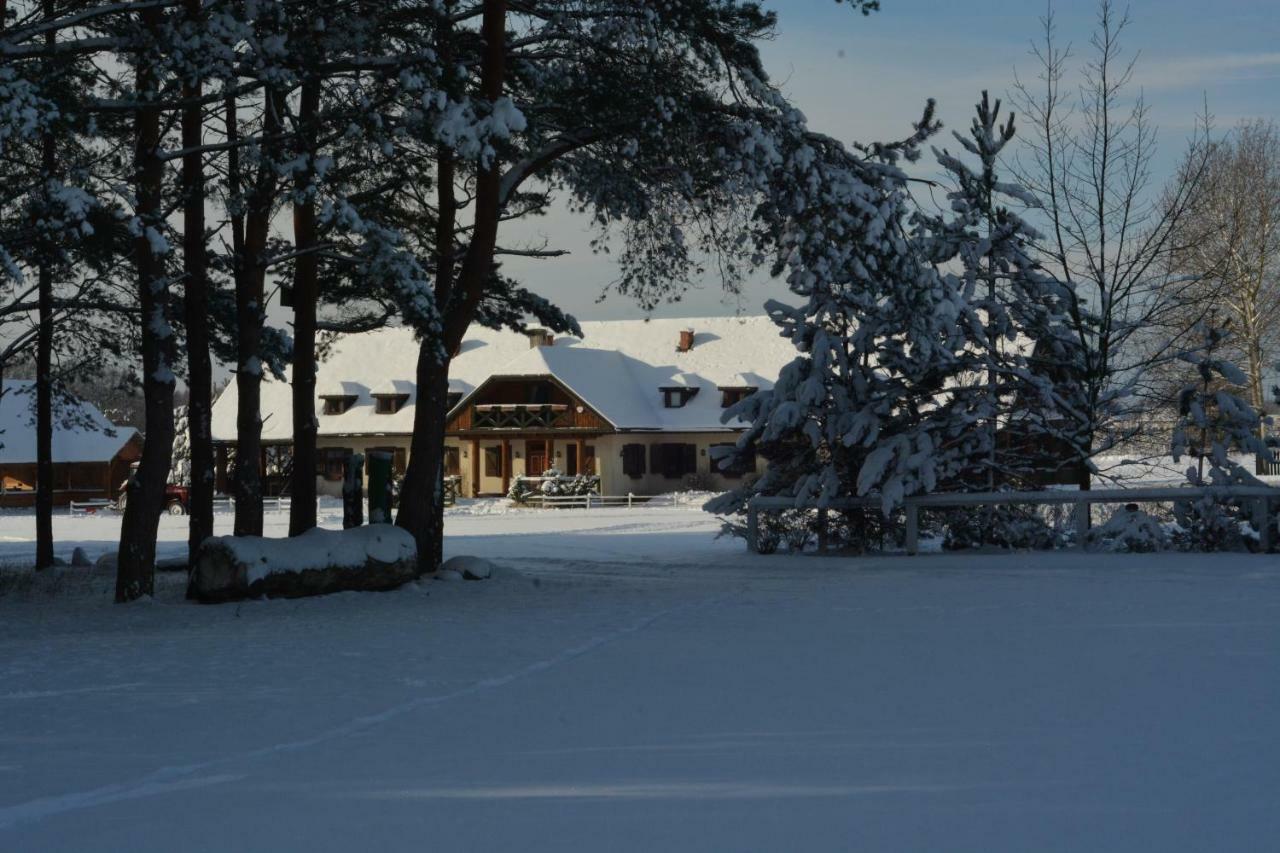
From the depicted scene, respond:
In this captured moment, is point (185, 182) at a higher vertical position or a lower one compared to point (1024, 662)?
higher

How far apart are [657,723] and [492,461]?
4850 cm

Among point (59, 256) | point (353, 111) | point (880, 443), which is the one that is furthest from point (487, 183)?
point (880, 443)

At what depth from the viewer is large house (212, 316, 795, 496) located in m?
53.0

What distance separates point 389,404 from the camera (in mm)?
57281

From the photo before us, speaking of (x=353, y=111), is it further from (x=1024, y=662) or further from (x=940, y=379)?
(x=940, y=379)

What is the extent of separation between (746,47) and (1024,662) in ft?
29.7

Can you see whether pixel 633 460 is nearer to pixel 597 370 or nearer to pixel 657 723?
pixel 597 370

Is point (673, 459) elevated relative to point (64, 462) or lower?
lower

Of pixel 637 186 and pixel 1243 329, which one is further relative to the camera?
pixel 1243 329

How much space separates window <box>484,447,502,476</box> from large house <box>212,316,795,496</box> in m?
0.04

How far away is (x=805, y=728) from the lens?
6980 millimetres

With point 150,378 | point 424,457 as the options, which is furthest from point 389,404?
point 150,378

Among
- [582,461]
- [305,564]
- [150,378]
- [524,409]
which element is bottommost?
[305,564]

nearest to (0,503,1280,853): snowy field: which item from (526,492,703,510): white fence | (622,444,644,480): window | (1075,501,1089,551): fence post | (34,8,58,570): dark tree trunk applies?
(1075,501,1089,551): fence post
